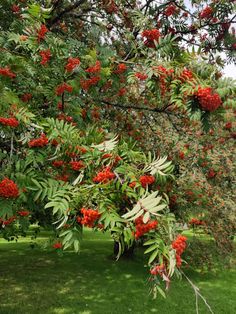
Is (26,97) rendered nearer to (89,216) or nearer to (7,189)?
(7,189)

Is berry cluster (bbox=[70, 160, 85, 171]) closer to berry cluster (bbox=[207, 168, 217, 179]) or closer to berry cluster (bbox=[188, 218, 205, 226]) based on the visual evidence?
berry cluster (bbox=[188, 218, 205, 226])

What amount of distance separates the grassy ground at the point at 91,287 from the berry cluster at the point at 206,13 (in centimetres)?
806

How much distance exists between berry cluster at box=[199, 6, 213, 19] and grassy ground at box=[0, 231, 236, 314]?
8.06m

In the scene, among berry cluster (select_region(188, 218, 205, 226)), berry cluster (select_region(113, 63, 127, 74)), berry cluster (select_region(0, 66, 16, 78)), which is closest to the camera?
berry cluster (select_region(0, 66, 16, 78))

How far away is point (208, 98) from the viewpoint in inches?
146

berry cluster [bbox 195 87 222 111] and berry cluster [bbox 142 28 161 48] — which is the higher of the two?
berry cluster [bbox 142 28 161 48]

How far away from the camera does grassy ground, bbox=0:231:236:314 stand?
414 inches

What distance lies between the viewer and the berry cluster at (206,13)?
923cm

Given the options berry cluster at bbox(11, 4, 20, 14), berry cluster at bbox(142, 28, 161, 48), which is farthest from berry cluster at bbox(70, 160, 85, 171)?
berry cluster at bbox(11, 4, 20, 14)

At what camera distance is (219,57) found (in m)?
9.98

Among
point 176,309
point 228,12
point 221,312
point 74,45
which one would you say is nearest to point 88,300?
point 176,309

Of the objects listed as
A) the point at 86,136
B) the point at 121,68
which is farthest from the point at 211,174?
the point at 86,136

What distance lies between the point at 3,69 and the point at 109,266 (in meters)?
12.2

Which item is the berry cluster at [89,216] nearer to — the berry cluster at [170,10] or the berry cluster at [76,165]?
the berry cluster at [76,165]
